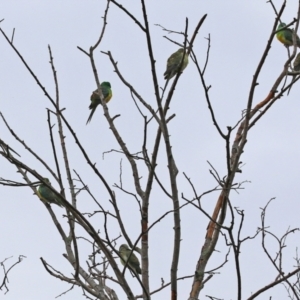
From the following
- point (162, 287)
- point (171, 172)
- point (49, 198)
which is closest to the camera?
point (171, 172)

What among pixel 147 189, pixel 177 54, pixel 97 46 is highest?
pixel 177 54

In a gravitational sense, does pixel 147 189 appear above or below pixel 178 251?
above

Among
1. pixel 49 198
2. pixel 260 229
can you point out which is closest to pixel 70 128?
pixel 260 229

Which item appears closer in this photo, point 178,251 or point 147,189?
point 178,251

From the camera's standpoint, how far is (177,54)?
817 centimetres

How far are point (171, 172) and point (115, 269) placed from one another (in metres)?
0.53

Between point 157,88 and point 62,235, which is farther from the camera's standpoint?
point 62,235

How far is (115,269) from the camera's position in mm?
2664

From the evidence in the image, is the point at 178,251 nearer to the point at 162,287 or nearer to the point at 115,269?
the point at 115,269

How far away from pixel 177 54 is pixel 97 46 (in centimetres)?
421

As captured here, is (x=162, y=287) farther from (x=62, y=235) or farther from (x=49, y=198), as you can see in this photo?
(x=49, y=198)

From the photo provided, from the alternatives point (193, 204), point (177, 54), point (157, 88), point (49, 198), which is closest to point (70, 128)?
point (157, 88)

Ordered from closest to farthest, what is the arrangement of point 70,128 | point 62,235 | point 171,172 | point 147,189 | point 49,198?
point 70,128, point 171,172, point 147,189, point 62,235, point 49,198

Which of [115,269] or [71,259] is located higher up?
[71,259]
